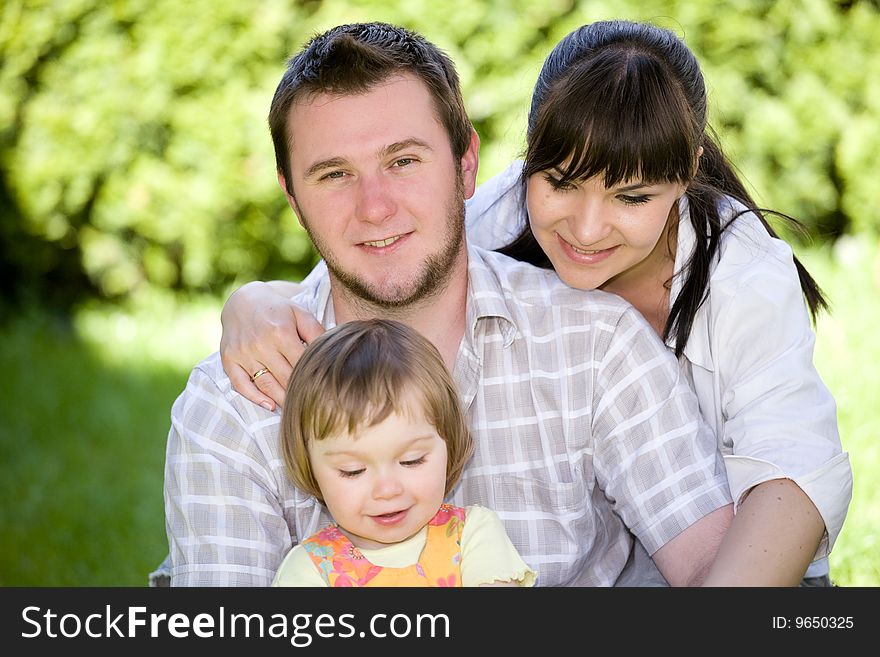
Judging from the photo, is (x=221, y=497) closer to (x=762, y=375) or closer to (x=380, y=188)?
(x=380, y=188)

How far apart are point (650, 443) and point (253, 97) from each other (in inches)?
153

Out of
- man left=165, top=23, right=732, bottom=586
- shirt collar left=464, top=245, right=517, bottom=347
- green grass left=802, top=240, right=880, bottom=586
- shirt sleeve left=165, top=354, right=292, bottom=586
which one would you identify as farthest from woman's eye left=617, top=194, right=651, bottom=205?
green grass left=802, top=240, right=880, bottom=586

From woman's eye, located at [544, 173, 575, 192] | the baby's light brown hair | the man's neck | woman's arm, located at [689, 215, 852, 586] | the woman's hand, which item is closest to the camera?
the baby's light brown hair

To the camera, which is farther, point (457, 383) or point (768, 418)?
point (457, 383)

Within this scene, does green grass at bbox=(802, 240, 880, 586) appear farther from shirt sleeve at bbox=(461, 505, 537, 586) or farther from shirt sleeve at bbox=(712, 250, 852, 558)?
shirt sleeve at bbox=(461, 505, 537, 586)

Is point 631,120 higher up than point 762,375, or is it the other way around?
point 631,120

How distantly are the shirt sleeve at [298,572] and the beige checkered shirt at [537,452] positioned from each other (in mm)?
147

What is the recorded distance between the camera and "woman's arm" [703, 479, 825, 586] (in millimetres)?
2396

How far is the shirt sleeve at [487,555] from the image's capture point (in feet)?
7.89

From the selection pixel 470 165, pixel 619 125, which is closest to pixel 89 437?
pixel 470 165

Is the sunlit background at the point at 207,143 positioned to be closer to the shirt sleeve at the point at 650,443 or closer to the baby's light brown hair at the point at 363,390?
the shirt sleeve at the point at 650,443

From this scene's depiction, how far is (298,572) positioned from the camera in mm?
2418

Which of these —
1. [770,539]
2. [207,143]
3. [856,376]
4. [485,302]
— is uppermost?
[207,143]

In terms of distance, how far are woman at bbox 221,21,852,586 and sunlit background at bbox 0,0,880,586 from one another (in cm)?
250
